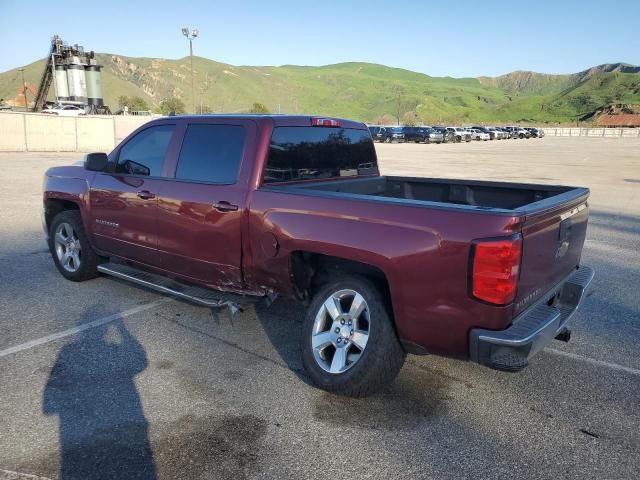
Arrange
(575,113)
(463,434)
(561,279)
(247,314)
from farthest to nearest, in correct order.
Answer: (575,113)
(247,314)
(561,279)
(463,434)

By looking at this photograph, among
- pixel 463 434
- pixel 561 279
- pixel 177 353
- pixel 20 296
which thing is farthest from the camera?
pixel 20 296

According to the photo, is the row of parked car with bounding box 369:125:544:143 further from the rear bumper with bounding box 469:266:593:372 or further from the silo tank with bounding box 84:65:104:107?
the rear bumper with bounding box 469:266:593:372

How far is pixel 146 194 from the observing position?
4730 millimetres

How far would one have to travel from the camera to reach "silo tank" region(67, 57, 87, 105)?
70.7m

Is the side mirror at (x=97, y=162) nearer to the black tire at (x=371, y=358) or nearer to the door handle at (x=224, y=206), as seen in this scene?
the door handle at (x=224, y=206)

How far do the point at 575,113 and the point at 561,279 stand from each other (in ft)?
648

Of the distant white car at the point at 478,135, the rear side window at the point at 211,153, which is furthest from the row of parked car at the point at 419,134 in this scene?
the rear side window at the point at 211,153

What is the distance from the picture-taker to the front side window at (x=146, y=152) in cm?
475

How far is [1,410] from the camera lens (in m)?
3.29

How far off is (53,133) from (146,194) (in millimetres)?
28996

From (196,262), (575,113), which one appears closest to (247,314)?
(196,262)

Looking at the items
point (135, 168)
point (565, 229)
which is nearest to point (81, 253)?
point (135, 168)

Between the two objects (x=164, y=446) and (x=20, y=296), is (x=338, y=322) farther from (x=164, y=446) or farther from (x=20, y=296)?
(x=20, y=296)

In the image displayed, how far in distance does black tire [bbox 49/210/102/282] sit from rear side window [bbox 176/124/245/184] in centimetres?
185
